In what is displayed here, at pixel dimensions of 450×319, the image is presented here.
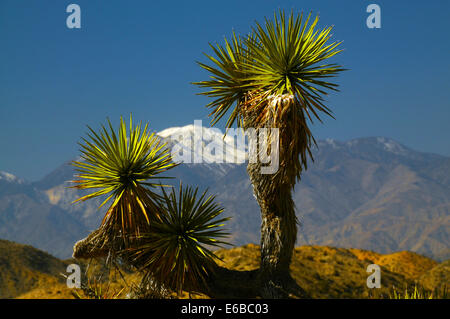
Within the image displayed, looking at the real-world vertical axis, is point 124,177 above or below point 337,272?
above

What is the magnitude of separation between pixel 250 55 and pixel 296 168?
338 cm

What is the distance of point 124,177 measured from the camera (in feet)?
37.5

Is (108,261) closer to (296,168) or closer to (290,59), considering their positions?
(296,168)

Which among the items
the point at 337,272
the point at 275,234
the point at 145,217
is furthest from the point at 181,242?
the point at 337,272

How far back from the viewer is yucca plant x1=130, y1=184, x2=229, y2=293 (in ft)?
36.7

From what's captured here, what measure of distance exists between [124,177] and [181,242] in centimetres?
221

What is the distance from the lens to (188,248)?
1129cm

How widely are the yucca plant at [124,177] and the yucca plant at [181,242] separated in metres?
0.38

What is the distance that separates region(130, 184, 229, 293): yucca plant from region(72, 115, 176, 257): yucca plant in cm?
38

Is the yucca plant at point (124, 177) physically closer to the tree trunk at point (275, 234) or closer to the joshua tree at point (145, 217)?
the joshua tree at point (145, 217)

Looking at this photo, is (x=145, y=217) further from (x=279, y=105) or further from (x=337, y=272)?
(x=337, y=272)

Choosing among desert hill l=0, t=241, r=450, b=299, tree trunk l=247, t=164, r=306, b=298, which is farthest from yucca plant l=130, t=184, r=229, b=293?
desert hill l=0, t=241, r=450, b=299

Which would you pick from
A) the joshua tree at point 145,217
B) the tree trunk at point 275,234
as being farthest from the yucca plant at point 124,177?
the tree trunk at point 275,234
